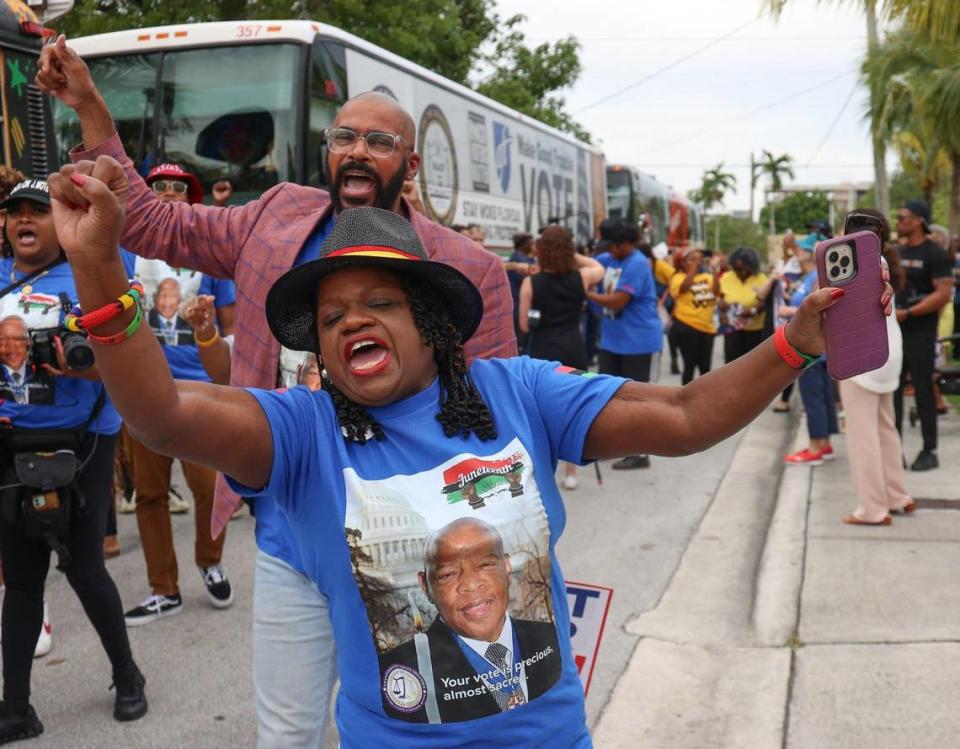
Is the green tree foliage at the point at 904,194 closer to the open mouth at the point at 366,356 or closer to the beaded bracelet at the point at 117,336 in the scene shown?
the open mouth at the point at 366,356

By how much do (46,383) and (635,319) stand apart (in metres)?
5.61

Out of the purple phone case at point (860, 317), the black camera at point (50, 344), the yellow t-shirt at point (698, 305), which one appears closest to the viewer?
the purple phone case at point (860, 317)

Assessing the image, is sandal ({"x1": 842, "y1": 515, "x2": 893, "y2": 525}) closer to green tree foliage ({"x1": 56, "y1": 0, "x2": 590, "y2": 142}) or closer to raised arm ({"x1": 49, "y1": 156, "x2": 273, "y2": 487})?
raised arm ({"x1": 49, "y1": 156, "x2": 273, "y2": 487})

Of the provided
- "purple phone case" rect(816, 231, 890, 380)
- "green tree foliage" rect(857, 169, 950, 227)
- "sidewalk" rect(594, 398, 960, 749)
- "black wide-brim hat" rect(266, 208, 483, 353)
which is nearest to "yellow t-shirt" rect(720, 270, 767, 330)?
"sidewalk" rect(594, 398, 960, 749)

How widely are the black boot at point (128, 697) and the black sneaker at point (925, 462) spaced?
5914 millimetres

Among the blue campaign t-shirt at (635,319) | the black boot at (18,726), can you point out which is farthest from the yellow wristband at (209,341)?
the blue campaign t-shirt at (635,319)

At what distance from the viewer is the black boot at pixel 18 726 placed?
399 centimetres

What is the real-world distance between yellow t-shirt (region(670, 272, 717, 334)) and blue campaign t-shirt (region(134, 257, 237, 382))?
21.1 feet

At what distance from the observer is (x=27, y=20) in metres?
6.60

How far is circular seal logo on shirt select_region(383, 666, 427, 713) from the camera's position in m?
1.92

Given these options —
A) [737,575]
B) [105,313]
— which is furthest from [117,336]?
[737,575]

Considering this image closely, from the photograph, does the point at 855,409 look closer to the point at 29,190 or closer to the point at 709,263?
the point at 29,190

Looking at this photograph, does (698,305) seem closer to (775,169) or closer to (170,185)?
(170,185)

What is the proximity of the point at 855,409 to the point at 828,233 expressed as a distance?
107 inches
